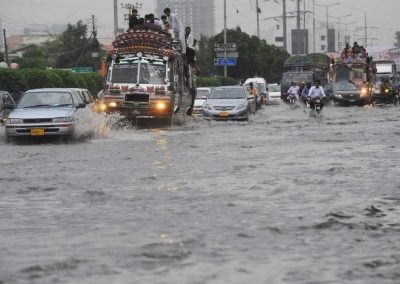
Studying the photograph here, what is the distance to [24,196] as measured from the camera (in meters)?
9.63

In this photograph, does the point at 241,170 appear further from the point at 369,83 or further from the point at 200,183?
the point at 369,83

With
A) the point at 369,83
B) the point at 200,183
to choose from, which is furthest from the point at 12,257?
the point at 369,83

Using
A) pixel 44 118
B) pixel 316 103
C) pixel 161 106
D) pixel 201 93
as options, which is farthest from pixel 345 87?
pixel 44 118

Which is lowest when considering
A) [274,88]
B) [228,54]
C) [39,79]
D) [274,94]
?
[274,94]

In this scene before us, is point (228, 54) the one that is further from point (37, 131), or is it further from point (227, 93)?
point (37, 131)

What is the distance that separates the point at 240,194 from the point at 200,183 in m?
1.16

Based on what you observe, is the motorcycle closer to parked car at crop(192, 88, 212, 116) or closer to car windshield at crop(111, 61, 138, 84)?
parked car at crop(192, 88, 212, 116)

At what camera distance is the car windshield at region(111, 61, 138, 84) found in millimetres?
22578

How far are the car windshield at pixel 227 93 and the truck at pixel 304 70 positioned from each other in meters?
18.6

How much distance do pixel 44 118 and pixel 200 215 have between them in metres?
9.81

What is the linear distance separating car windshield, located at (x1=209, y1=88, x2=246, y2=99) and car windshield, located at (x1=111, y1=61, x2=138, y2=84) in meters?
5.85

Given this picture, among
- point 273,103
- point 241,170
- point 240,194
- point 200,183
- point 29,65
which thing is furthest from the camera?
point 29,65

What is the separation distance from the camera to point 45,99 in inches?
719

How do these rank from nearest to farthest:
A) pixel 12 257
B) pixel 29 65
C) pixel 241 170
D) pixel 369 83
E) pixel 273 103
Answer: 1. pixel 12 257
2. pixel 241 170
3. pixel 369 83
4. pixel 273 103
5. pixel 29 65
